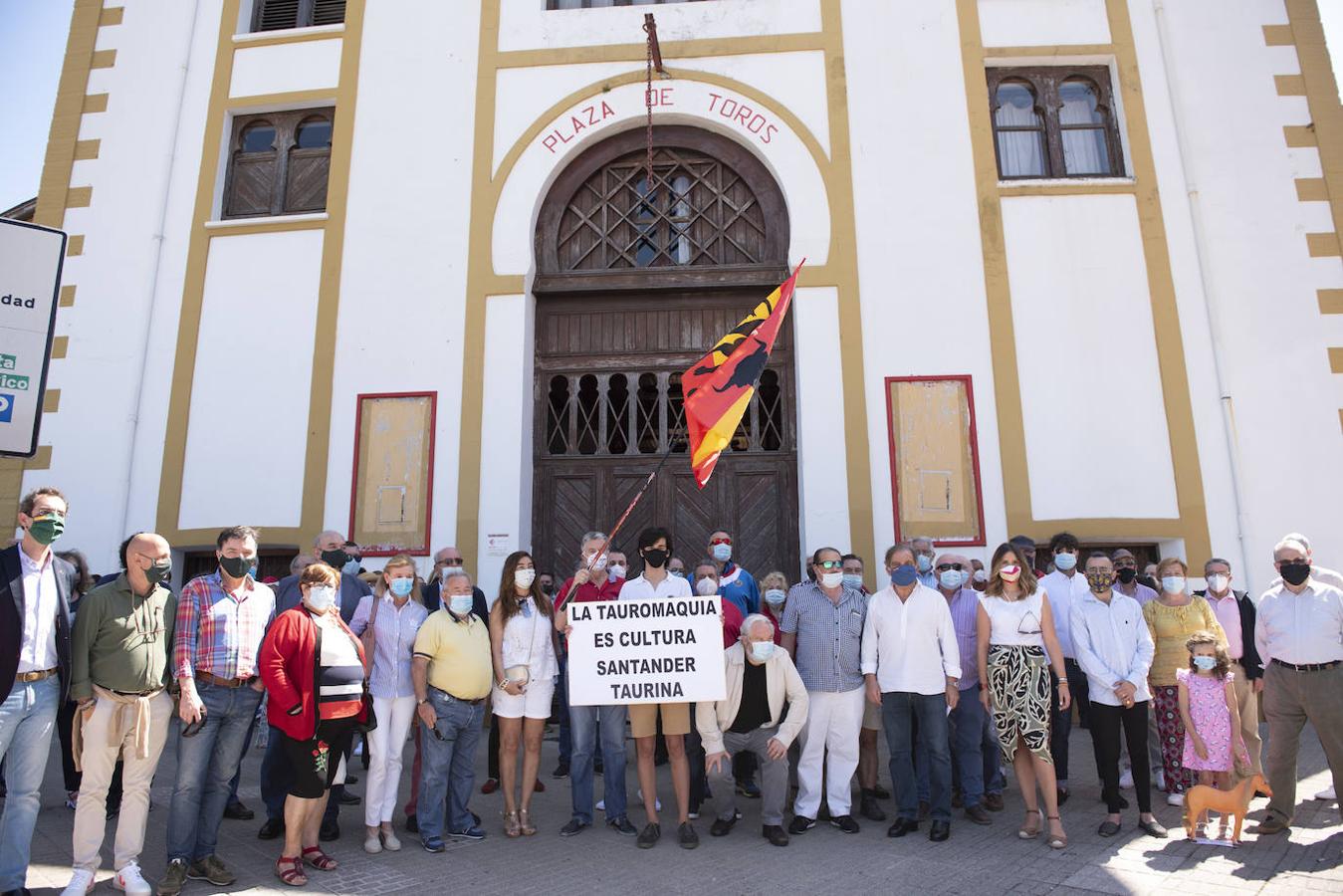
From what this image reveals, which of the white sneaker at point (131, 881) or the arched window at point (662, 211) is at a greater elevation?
the arched window at point (662, 211)

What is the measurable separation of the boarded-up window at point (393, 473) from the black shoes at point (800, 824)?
5.59 metres

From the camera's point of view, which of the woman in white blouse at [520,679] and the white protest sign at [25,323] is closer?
the white protest sign at [25,323]

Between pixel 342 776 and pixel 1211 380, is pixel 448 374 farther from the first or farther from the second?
pixel 1211 380

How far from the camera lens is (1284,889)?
16.0 feet

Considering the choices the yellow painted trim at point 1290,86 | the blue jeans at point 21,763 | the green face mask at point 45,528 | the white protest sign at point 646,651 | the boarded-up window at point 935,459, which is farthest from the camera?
the yellow painted trim at point 1290,86

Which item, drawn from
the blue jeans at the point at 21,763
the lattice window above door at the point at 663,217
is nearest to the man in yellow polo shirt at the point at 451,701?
the blue jeans at the point at 21,763

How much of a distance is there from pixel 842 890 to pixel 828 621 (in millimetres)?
1918

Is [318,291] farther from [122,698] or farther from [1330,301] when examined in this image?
[1330,301]

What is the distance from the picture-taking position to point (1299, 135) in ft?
35.1

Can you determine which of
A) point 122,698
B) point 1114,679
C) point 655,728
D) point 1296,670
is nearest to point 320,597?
point 122,698

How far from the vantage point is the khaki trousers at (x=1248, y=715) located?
265 inches

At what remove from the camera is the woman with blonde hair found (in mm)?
5863

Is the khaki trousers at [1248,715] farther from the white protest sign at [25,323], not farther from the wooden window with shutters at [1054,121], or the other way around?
the white protest sign at [25,323]

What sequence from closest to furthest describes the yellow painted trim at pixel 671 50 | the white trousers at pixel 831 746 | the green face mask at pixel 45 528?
1. the green face mask at pixel 45 528
2. the white trousers at pixel 831 746
3. the yellow painted trim at pixel 671 50
